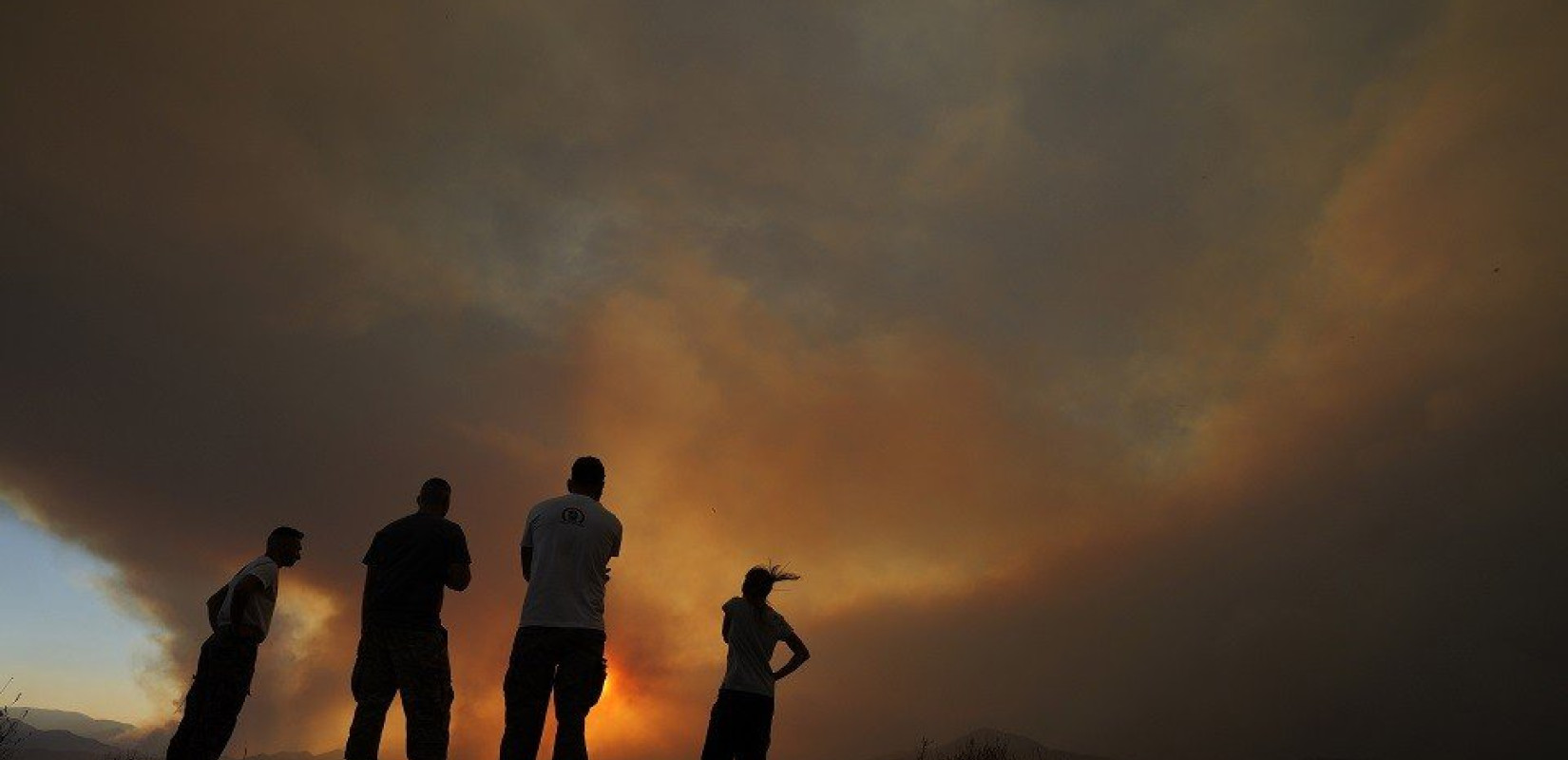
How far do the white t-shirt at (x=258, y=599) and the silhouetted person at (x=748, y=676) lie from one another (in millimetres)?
4323

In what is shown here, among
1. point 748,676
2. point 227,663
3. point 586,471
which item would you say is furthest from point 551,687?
point 227,663

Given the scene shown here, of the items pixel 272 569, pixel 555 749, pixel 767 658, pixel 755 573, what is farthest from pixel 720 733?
pixel 272 569

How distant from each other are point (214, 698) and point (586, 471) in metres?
4.46

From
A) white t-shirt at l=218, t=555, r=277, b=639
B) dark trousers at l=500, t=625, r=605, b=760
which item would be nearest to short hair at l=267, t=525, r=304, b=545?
white t-shirt at l=218, t=555, r=277, b=639

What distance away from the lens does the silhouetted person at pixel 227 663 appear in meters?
8.31

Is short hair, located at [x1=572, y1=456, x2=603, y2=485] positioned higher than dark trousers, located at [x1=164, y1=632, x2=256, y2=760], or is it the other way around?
short hair, located at [x1=572, y1=456, x2=603, y2=485]

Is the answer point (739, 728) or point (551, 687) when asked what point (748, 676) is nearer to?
point (739, 728)

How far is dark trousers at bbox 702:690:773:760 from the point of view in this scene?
29.3 feet

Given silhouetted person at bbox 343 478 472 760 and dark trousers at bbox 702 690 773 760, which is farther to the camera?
dark trousers at bbox 702 690 773 760

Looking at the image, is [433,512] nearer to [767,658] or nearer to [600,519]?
[600,519]

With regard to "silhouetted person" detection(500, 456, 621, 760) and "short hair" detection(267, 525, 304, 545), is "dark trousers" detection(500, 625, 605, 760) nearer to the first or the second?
"silhouetted person" detection(500, 456, 621, 760)

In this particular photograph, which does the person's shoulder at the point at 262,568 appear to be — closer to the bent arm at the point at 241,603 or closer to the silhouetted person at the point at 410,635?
the bent arm at the point at 241,603

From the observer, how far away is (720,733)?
8.98 metres

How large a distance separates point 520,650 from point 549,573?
57cm
